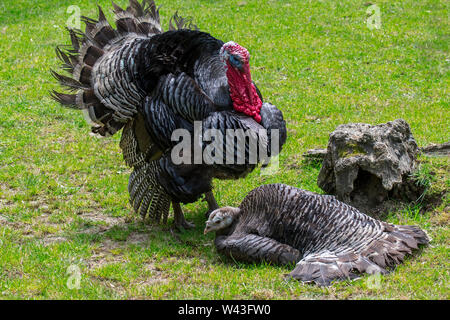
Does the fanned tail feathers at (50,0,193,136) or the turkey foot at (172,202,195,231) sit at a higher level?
the fanned tail feathers at (50,0,193,136)

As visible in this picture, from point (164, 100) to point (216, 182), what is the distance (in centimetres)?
196

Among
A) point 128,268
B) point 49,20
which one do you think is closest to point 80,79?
point 128,268

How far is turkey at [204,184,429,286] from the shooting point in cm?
488

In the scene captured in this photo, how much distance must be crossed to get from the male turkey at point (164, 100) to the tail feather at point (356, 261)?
49.5 inches

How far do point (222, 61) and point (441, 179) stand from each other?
2636 mm

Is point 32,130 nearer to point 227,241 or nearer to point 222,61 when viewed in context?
point 222,61

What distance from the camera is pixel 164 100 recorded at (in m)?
5.92

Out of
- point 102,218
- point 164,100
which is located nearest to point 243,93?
point 164,100

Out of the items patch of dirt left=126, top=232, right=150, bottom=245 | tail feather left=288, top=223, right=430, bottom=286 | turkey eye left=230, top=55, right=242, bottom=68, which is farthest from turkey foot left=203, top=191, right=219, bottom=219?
tail feather left=288, top=223, right=430, bottom=286

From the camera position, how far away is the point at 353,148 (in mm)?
6070

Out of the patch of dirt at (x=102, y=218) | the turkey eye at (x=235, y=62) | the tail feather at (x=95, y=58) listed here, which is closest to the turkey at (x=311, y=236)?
the turkey eye at (x=235, y=62)

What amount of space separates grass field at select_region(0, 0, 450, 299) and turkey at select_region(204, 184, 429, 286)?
0.13m

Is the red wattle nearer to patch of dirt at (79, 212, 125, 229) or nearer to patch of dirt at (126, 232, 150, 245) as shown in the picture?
patch of dirt at (126, 232, 150, 245)

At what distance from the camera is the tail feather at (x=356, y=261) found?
4.77m
